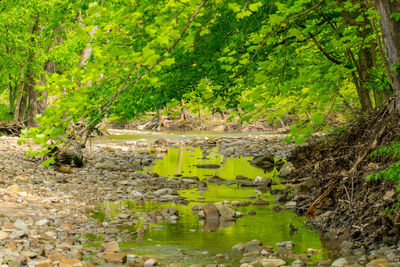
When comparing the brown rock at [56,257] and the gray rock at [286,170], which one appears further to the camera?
the gray rock at [286,170]

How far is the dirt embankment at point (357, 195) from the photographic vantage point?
561 cm

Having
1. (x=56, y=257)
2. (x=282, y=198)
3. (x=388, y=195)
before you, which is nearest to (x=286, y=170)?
(x=282, y=198)

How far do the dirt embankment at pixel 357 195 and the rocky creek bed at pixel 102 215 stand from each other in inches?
14.5

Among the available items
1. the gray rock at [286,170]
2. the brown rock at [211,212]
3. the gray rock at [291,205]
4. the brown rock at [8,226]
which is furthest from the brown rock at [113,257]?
the gray rock at [286,170]

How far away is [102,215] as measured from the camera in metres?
7.25

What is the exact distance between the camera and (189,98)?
924 centimetres

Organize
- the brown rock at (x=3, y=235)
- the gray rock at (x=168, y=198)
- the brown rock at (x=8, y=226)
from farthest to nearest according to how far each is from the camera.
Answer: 1. the gray rock at (x=168, y=198)
2. the brown rock at (x=8, y=226)
3. the brown rock at (x=3, y=235)

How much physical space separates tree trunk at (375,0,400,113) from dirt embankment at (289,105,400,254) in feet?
5.89

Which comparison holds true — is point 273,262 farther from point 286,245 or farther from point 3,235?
point 3,235

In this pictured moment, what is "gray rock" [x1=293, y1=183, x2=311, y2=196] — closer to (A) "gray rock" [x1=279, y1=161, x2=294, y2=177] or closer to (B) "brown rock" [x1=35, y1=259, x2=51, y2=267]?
(A) "gray rock" [x1=279, y1=161, x2=294, y2=177]

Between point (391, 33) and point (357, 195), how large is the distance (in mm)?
2920

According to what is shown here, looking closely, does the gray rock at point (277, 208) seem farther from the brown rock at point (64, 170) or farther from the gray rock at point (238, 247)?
the brown rock at point (64, 170)

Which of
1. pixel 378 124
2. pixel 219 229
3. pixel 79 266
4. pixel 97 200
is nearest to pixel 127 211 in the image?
pixel 97 200

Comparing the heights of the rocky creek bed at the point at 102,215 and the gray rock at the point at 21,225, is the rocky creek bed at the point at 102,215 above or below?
below
